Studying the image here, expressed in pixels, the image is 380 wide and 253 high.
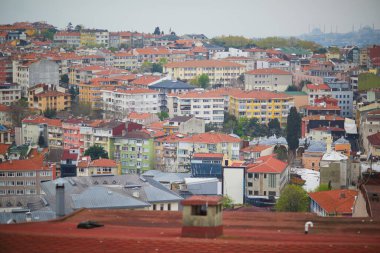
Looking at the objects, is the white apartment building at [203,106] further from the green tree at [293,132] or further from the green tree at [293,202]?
the green tree at [293,202]

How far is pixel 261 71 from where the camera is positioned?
101 ft

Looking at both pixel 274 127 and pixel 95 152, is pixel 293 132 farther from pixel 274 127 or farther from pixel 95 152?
pixel 95 152

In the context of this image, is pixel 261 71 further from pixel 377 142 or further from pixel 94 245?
pixel 94 245

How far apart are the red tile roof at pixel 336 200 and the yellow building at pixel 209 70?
65.4ft

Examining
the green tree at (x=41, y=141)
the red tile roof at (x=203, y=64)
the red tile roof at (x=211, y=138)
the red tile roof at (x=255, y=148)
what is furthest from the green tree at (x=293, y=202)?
the red tile roof at (x=203, y=64)

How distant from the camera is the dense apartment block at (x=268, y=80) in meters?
30.3

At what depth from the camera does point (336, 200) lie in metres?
11.2

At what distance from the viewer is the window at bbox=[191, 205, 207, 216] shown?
4.43 metres

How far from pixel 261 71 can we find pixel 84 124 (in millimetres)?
10327

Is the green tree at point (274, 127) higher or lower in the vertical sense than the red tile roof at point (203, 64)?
lower

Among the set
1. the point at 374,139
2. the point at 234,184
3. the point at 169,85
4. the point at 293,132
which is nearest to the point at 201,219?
the point at 234,184

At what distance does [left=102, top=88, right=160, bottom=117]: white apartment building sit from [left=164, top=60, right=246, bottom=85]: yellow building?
5.17 metres

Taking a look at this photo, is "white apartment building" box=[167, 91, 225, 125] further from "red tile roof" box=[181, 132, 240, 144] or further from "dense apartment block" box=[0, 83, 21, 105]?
"red tile roof" box=[181, 132, 240, 144]

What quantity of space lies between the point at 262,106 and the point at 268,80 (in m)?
4.63
